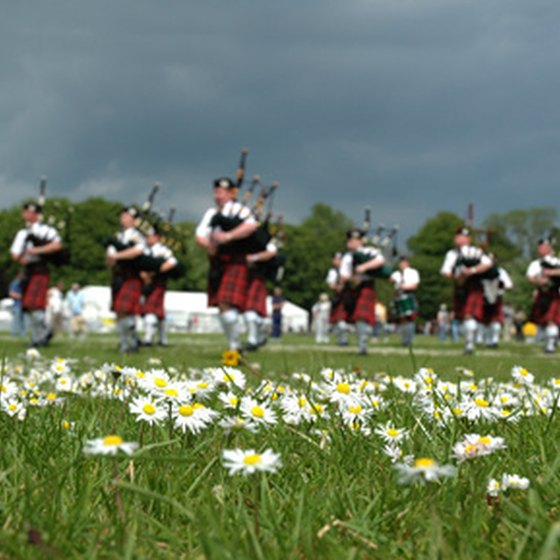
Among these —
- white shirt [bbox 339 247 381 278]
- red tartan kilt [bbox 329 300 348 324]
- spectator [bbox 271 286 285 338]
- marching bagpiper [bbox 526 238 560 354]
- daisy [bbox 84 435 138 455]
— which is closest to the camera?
daisy [bbox 84 435 138 455]

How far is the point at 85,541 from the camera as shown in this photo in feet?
4.65

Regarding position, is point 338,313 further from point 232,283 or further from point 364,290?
point 232,283

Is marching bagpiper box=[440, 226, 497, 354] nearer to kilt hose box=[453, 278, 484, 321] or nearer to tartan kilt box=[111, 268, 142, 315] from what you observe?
kilt hose box=[453, 278, 484, 321]

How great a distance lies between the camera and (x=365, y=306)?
1409cm

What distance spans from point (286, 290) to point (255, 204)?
56051 mm

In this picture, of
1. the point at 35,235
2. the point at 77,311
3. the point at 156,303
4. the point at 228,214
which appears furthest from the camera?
the point at 77,311

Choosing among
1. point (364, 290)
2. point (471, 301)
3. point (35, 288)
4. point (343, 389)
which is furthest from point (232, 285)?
point (343, 389)

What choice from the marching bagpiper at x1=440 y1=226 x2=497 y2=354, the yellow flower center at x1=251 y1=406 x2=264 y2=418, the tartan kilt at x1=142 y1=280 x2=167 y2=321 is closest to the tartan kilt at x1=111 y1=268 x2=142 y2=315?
the tartan kilt at x1=142 y1=280 x2=167 y2=321

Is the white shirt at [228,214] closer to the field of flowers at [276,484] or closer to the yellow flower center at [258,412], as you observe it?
the field of flowers at [276,484]

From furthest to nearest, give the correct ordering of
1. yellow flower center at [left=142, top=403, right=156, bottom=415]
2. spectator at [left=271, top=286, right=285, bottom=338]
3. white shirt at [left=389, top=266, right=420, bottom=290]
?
spectator at [left=271, top=286, right=285, bottom=338]
white shirt at [left=389, top=266, right=420, bottom=290]
yellow flower center at [left=142, top=403, right=156, bottom=415]

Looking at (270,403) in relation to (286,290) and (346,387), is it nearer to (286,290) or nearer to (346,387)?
(346,387)

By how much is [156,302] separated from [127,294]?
17.4 ft

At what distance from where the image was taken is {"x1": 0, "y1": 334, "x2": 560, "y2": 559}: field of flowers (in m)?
1.33

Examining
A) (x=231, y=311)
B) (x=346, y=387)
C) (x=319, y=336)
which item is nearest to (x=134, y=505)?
(x=346, y=387)
